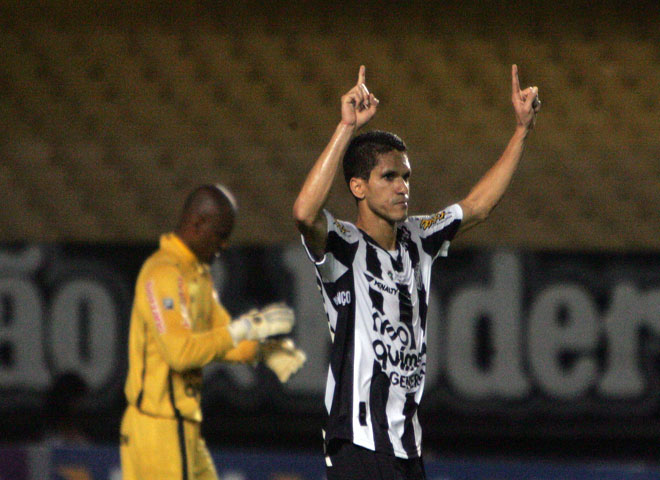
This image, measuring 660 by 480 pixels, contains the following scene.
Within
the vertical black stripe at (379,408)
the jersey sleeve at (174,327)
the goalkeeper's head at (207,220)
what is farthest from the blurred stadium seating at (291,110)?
the vertical black stripe at (379,408)

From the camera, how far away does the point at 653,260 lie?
234 inches

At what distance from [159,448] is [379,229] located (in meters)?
1.41

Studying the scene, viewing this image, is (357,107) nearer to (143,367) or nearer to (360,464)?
(360,464)

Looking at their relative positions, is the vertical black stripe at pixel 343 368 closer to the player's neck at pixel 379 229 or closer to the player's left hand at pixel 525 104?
the player's neck at pixel 379 229

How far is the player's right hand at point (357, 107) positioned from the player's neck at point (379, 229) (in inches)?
13.0

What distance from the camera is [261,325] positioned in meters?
3.83

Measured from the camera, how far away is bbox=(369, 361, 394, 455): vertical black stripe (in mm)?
2789

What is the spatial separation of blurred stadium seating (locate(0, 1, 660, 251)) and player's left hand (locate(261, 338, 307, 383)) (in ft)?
7.99

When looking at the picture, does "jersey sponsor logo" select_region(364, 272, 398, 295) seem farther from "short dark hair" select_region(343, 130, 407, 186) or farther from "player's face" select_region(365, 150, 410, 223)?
"short dark hair" select_region(343, 130, 407, 186)

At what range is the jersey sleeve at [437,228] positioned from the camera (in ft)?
10.3

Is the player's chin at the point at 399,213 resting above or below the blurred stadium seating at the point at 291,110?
below

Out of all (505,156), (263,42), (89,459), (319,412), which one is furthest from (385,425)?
(263,42)

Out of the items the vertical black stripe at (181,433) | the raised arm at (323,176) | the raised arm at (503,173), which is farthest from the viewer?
the vertical black stripe at (181,433)

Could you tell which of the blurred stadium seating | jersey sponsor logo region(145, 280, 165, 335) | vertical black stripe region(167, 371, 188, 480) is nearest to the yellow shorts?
vertical black stripe region(167, 371, 188, 480)
